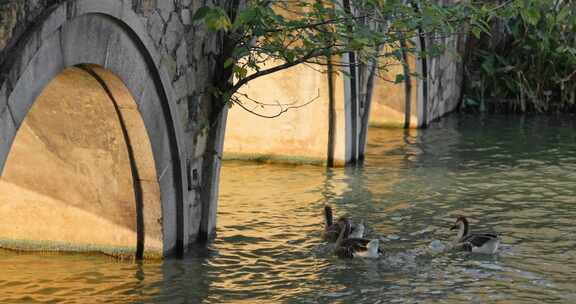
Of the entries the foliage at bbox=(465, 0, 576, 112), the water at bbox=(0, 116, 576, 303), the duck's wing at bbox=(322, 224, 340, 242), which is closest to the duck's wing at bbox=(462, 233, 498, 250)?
the water at bbox=(0, 116, 576, 303)

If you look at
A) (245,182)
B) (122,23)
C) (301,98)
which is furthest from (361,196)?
(122,23)

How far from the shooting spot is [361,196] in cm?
1262

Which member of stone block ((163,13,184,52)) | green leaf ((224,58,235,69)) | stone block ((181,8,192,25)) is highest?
stone block ((181,8,192,25))

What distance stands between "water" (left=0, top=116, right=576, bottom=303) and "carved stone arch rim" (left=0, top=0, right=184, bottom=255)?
64 cm

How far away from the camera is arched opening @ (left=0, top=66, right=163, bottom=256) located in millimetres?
8281

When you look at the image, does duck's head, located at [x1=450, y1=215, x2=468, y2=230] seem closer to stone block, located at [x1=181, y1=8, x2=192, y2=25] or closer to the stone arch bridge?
the stone arch bridge

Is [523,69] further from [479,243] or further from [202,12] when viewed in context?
[202,12]

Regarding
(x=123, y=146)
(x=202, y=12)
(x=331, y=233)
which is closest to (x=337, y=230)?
(x=331, y=233)

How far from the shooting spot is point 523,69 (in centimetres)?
2122

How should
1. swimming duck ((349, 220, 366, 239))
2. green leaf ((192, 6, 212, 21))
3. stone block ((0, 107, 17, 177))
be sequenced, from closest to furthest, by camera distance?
stone block ((0, 107, 17, 177))
green leaf ((192, 6, 212, 21))
swimming duck ((349, 220, 366, 239))

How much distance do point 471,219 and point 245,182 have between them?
10.4 ft

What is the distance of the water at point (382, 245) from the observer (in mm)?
8438

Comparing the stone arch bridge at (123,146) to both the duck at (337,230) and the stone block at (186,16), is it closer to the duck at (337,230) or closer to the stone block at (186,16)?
the stone block at (186,16)

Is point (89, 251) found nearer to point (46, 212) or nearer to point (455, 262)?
point (46, 212)
